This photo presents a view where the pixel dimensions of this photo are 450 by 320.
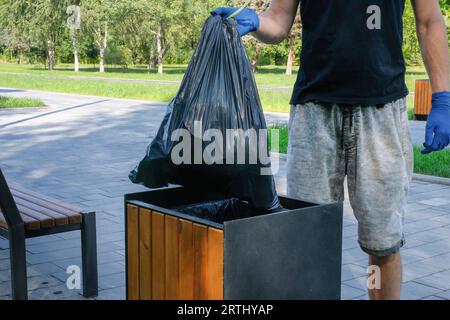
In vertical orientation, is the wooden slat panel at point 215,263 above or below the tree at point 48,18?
below

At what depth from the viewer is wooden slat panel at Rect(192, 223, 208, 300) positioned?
1.84m

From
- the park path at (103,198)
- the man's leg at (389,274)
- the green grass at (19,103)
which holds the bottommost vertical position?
the park path at (103,198)

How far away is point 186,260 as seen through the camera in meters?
1.89

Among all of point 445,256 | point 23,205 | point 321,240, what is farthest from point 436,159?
point 321,240

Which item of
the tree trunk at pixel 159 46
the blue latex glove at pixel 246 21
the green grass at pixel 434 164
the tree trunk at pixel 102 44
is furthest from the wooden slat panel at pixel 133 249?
the tree trunk at pixel 102 44

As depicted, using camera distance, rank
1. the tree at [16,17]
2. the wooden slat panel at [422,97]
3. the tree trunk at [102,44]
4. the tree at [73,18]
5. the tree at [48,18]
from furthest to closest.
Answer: the tree at [16,17]
the tree trunk at [102,44]
the tree at [48,18]
the tree at [73,18]
the wooden slat panel at [422,97]

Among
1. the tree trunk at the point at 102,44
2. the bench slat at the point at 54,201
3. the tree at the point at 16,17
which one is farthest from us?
the tree at the point at 16,17

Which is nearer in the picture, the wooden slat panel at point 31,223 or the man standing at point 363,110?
the man standing at point 363,110

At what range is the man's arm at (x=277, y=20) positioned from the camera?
2539 millimetres

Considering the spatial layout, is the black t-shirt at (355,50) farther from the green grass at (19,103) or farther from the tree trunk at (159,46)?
the tree trunk at (159,46)

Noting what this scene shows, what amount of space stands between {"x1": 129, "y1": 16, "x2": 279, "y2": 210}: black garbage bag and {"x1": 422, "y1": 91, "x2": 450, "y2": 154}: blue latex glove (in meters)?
0.83

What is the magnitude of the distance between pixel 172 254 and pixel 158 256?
0.07 metres

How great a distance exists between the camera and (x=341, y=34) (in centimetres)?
239

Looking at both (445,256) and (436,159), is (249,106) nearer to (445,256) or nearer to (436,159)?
(445,256)
